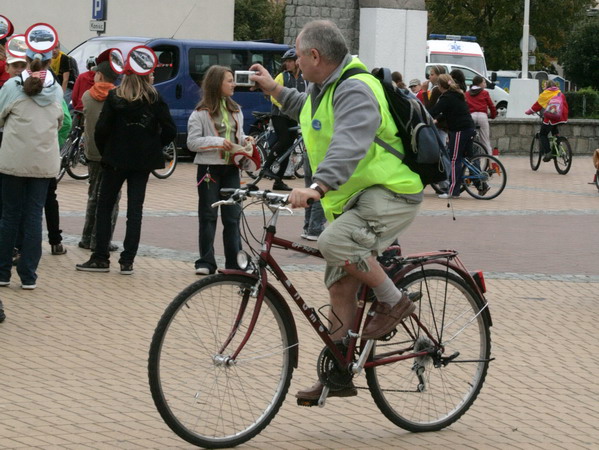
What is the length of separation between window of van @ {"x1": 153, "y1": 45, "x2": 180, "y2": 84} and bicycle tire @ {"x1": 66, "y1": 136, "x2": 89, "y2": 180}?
3.62 m

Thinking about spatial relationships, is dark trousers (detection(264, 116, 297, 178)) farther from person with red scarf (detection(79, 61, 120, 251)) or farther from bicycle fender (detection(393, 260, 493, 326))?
bicycle fender (detection(393, 260, 493, 326))

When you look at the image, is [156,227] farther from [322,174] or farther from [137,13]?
[137,13]

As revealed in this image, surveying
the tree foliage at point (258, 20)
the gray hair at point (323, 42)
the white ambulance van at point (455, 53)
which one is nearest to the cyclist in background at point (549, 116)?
the white ambulance van at point (455, 53)

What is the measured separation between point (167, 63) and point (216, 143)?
462 inches

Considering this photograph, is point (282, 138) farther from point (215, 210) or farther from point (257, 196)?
point (257, 196)

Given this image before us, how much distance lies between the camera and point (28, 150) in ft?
28.6

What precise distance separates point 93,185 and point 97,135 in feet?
3.83

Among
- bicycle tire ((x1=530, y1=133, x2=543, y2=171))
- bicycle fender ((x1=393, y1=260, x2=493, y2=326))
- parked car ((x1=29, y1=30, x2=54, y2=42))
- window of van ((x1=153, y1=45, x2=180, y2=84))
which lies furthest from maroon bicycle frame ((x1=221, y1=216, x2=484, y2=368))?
bicycle tire ((x1=530, y1=133, x2=543, y2=171))

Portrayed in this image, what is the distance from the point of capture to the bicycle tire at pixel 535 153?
23.0 meters

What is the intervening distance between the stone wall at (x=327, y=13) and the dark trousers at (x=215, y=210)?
17410 mm

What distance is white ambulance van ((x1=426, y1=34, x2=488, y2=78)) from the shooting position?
3956 cm

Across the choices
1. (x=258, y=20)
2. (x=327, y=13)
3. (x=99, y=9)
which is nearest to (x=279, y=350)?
(x=99, y=9)

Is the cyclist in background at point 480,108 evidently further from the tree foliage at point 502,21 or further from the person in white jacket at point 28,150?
the tree foliage at point 502,21

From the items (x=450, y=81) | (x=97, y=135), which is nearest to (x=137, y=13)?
(x=450, y=81)
